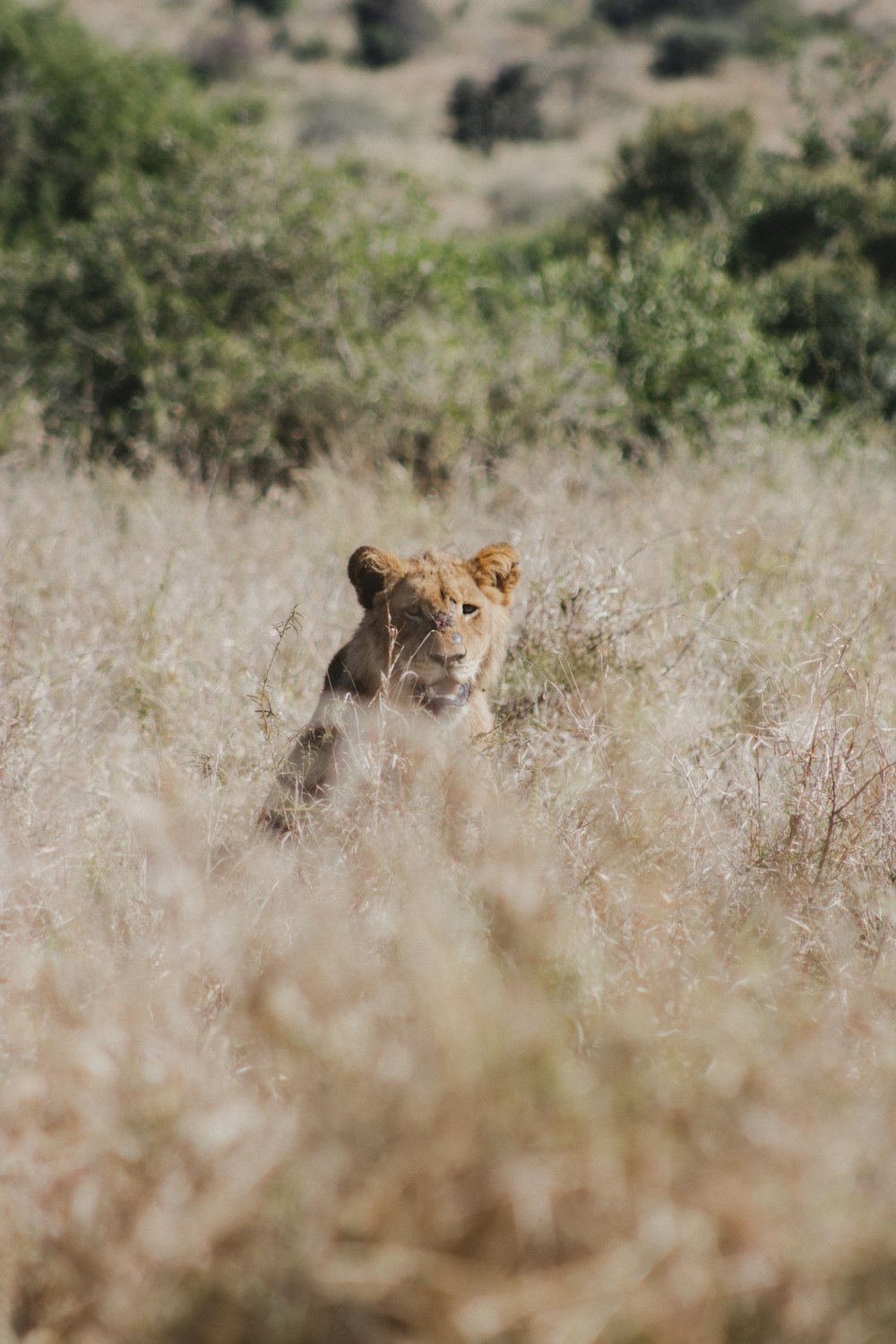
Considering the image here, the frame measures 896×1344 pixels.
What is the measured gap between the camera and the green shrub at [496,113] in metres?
40.3

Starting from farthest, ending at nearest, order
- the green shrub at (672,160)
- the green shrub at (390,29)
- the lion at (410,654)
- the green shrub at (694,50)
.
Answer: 1. the green shrub at (390,29)
2. the green shrub at (694,50)
3. the green shrub at (672,160)
4. the lion at (410,654)

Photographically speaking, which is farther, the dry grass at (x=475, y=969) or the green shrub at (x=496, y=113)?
the green shrub at (x=496, y=113)

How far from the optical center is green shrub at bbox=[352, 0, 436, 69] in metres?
47.6

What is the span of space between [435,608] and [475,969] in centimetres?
148

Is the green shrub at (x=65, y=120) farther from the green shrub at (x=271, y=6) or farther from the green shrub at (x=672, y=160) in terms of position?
the green shrub at (x=271, y=6)

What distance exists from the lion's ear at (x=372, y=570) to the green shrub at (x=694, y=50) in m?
47.5

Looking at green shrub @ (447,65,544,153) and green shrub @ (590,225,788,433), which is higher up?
green shrub @ (447,65,544,153)

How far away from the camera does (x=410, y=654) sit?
370 cm

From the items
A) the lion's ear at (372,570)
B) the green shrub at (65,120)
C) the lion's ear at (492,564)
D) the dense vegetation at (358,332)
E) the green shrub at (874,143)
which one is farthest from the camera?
the green shrub at (65,120)

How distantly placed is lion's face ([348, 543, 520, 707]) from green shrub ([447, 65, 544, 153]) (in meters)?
40.6

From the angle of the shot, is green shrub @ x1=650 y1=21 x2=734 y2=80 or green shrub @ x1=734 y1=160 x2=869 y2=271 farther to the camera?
green shrub @ x1=650 y1=21 x2=734 y2=80

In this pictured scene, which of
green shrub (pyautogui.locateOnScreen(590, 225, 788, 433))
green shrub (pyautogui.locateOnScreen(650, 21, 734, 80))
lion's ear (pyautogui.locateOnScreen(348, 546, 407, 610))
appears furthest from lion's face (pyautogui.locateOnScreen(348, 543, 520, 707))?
green shrub (pyautogui.locateOnScreen(650, 21, 734, 80))

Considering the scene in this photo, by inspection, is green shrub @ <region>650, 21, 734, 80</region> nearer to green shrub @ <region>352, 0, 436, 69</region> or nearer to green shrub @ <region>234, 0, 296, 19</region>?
green shrub @ <region>352, 0, 436, 69</region>

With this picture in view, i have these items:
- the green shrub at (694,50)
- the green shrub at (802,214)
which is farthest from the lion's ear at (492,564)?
the green shrub at (694,50)
